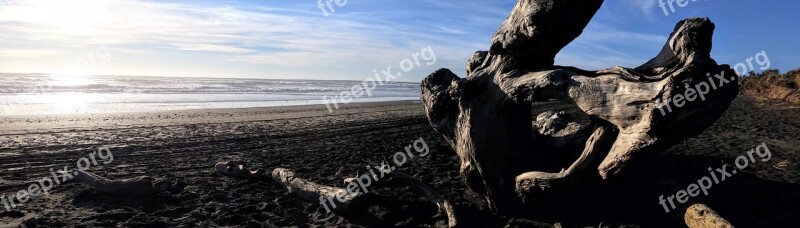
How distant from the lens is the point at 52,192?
6156 millimetres

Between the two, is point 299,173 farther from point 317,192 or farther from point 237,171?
A: point 317,192

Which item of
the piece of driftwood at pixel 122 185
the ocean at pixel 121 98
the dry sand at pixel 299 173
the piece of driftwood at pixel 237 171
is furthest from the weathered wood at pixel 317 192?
the ocean at pixel 121 98

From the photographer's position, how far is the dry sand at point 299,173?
5.18m

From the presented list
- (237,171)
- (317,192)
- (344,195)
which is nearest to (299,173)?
(237,171)

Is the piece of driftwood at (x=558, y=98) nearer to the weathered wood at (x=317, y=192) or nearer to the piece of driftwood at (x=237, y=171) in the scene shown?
the weathered wood at (x=317, y=192)

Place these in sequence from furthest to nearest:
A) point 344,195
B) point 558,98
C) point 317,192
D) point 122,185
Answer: point 122,185, point 317,192, point 344,195, point 558,98

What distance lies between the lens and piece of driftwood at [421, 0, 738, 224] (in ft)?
12.0

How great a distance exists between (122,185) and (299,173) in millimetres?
2526

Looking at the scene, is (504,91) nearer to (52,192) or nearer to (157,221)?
(157,221)

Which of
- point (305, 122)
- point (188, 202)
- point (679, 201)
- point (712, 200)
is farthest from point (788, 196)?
point (305, 122)

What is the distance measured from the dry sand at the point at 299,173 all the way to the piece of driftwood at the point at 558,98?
37cm

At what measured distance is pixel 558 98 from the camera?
4711mm

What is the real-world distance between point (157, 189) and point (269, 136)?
5932 mm

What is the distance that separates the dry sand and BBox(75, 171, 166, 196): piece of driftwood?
0.09 meters
